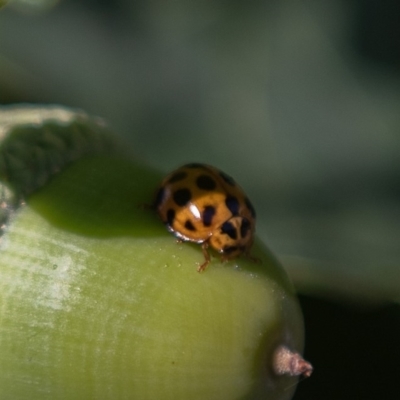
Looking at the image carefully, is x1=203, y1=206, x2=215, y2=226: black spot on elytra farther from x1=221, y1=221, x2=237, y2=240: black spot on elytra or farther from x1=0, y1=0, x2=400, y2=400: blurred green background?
x1=0, y1=0, x2=400, y2=400: blurred green background

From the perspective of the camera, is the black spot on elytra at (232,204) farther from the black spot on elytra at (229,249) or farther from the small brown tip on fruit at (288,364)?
the small brown tip on fruit at (288,364)

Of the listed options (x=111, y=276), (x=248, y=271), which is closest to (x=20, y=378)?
(x=111, y=276)

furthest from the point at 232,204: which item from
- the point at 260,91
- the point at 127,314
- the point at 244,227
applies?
the point at 260,91

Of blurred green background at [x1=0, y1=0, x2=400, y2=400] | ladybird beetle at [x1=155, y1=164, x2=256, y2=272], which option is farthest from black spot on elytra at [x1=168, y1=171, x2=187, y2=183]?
blurred green background at [x1=0, y1=0, x2=400, y2=400]

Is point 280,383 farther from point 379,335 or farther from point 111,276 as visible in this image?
point 379,335

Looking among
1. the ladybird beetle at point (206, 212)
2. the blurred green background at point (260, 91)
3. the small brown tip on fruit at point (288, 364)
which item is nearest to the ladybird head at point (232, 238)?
the ladybird beetle at point (206, 212)

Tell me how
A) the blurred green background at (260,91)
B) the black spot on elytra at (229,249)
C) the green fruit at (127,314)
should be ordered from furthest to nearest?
the blurred green background at (260,91)
the black spot on elytra at (229,249)
the green fruit at (127,314)

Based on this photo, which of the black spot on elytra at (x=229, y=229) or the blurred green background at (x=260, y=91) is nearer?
the black spot on elytra at (x=229, y=229)
